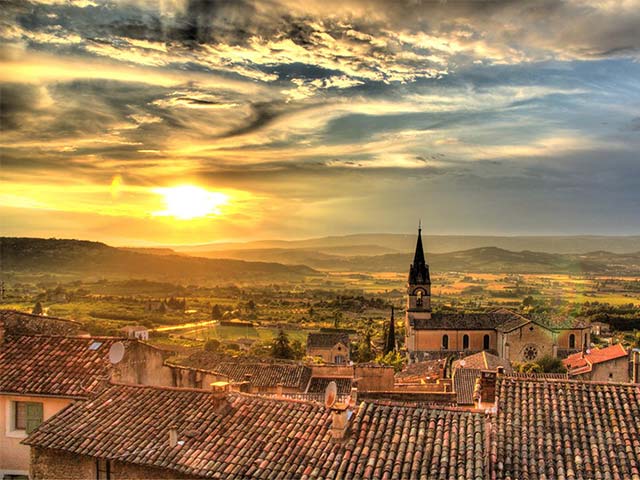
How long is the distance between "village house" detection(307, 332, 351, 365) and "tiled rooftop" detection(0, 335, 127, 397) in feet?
186

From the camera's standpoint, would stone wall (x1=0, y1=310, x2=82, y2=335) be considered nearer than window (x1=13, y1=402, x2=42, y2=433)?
No

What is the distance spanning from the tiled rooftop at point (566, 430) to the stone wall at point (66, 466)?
23.8 ft

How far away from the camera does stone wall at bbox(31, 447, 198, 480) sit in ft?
39.9

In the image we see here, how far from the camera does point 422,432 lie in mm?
11617

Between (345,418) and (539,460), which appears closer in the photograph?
(539,460)

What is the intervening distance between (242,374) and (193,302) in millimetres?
116879

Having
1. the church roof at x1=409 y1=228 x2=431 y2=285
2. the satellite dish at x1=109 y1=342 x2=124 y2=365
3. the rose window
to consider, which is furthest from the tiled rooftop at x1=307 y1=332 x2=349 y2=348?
the satellite dish at x1=109 y1=342 x2=124 y2=365

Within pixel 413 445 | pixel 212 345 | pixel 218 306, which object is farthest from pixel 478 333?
pixel 413 445

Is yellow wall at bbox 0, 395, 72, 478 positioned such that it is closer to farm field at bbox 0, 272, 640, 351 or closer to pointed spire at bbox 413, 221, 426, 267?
farm field at bbox 0, 272, 640, 351

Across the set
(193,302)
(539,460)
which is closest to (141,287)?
(193,302)

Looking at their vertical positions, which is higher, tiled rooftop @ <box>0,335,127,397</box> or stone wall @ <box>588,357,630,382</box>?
tiled rooftop @ <box>0,335,127,397</box>

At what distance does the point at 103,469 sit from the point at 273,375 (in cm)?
1964

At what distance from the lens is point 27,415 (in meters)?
15.8

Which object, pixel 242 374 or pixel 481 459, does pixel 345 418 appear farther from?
pixel 242 374
